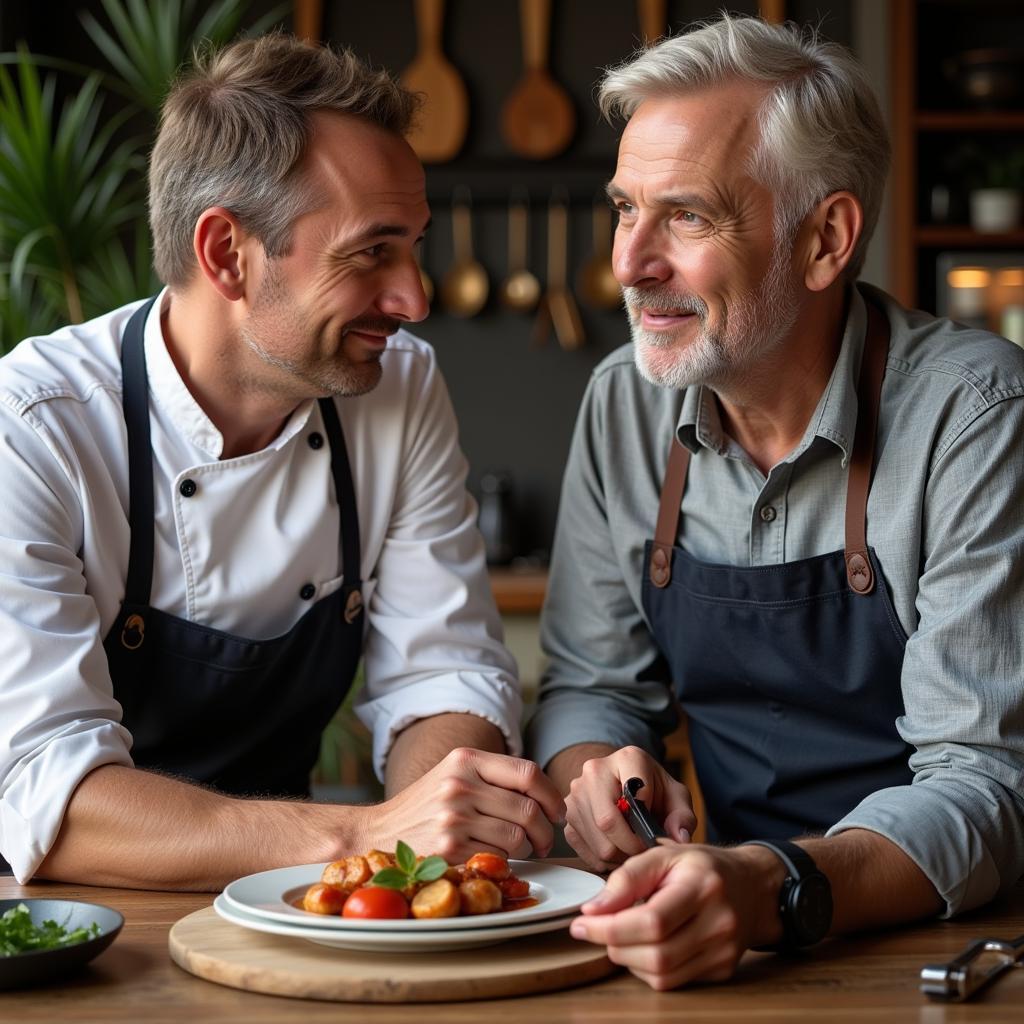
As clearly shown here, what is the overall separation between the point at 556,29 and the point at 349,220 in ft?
9.94

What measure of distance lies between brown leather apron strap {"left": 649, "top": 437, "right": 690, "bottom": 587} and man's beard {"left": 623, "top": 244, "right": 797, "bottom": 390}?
15cm

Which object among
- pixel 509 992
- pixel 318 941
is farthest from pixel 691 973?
pixel 318 941

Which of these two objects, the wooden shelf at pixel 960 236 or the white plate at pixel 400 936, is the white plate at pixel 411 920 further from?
the wooden shelf at pixel 960 236

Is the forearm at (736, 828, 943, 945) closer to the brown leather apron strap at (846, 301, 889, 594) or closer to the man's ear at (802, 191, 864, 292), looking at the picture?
the brown leather apron strap at (846, 301, 889, 594)

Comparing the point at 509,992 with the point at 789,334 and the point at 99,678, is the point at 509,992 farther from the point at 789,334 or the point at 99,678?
the point at 789,334

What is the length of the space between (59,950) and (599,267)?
3823 millimetres

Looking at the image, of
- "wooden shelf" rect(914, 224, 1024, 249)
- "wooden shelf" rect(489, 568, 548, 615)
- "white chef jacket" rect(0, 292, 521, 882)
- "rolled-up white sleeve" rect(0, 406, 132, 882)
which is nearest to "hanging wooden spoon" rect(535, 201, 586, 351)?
"wooden shelf" rect(489, 568, 548, 615)

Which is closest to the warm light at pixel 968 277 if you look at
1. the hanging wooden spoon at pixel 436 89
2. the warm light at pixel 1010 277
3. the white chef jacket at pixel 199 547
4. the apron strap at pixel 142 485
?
the warm light at pixel 1010 277

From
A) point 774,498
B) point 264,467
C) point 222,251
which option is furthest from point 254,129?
point 774,498

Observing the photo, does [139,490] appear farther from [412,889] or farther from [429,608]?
[412,889]

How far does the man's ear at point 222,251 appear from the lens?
2002mm

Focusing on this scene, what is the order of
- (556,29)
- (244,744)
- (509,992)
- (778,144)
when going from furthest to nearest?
(556,29) → (244,744) → (778,144) → (509,992)

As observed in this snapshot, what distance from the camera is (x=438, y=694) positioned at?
2037 millimetres

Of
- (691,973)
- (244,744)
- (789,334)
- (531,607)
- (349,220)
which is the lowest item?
(531,607)
